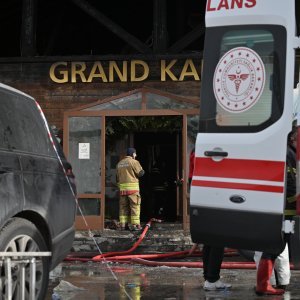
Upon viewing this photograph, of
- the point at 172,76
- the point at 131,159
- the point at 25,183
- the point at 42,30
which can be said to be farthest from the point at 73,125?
the point at 25,183

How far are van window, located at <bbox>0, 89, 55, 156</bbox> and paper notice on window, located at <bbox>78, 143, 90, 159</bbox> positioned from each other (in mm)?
7194

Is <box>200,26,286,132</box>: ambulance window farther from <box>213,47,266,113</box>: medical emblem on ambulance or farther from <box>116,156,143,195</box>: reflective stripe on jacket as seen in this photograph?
<box>116,156,143,195</box>: reflective stripe on jacket

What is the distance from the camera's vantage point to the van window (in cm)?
479

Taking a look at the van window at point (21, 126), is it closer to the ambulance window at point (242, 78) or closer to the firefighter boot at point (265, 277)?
the ambulance window at point (242, 78)

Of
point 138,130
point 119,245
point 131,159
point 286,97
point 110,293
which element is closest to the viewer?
point 286,97

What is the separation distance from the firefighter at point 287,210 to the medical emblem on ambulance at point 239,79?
0.45 metres

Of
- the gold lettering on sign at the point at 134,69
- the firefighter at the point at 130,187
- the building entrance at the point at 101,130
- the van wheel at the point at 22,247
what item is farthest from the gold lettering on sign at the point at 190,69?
the van wheel at the point at 22,247

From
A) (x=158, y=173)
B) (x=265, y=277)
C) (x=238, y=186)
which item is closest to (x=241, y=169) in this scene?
(x=238, y=186)

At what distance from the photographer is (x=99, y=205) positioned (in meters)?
12.5

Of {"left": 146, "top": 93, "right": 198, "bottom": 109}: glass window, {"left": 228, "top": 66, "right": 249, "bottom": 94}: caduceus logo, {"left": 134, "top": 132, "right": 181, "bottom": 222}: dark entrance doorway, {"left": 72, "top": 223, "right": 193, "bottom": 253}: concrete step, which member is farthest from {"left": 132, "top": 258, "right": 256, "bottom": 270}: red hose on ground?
{"left": 134, "top": 132, "right": 181, "bottom": 222}: dark entrance doorway

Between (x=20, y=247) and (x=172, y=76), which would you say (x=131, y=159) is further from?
(x=20, y=247)

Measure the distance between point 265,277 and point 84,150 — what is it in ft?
22.8

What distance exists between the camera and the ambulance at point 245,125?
178 inches

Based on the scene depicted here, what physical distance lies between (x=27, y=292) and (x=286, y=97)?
8.37 ft
